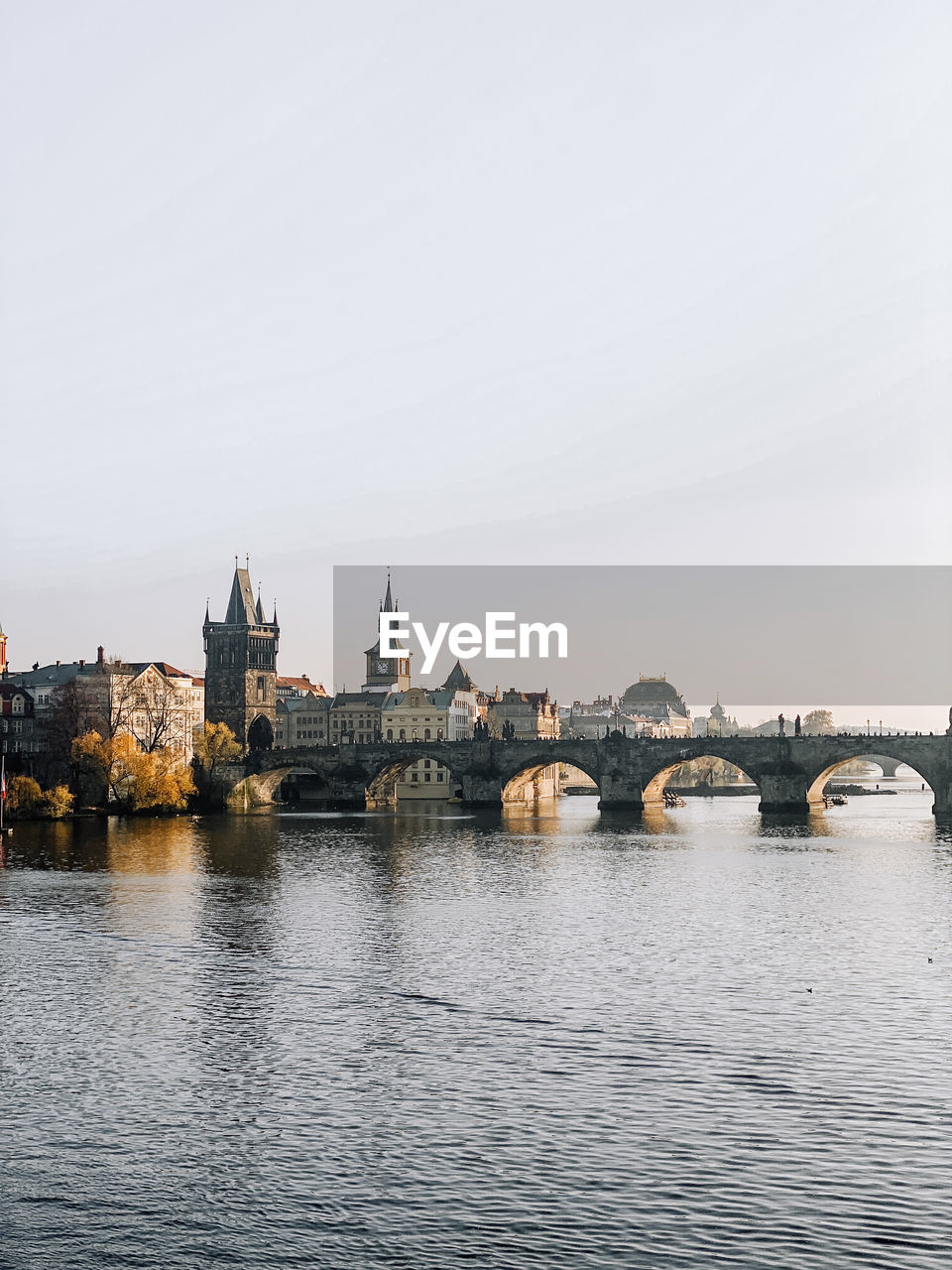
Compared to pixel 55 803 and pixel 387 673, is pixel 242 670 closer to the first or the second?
pixel 387 673

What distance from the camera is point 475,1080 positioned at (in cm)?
2536

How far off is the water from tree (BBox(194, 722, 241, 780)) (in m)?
63.6

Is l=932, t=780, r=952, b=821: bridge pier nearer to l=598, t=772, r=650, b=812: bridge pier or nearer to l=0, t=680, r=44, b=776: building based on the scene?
l=598, t=772, r=650, b=812: bridge pier

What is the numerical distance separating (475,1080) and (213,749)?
94.2m

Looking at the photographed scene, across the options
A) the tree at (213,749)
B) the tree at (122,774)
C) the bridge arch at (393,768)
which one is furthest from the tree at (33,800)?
the bridge arch at (393,768)

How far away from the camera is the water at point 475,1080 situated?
1817 centimetres

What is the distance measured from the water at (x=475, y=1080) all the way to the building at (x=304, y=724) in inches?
5188

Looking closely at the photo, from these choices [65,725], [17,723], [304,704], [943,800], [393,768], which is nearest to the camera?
[943,800]

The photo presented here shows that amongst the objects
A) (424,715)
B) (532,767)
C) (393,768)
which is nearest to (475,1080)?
(532,767)

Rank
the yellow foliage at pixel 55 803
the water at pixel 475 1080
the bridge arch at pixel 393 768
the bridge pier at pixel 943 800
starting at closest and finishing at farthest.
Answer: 1. the water at pixel 475 1080
2. the yellow foliage at pixel 55 803
3. the bridge pier at pixel 943 800
4. the bridge arch at pixel 393 768

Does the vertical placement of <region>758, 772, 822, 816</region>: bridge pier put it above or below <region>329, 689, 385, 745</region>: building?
below

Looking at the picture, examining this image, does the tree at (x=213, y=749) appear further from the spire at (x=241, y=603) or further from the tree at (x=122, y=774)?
the spire at (x=241, y=603)

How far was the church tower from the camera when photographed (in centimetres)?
15600

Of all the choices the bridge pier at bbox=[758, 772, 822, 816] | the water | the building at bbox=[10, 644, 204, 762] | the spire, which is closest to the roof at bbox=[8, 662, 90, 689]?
the building at bbox=[10, 644, 204, 762]
